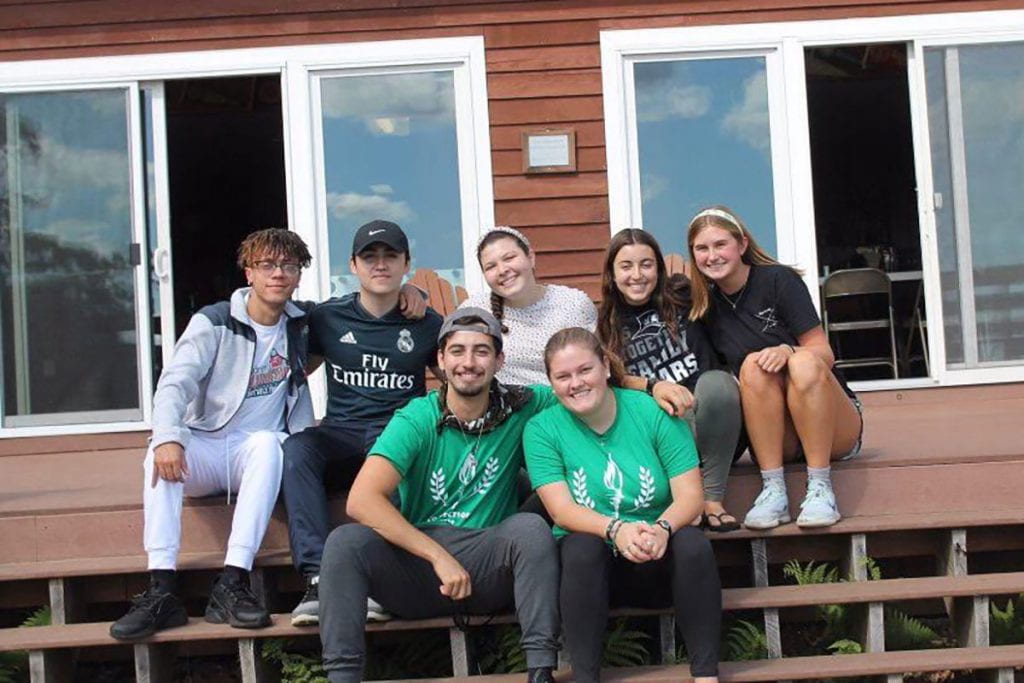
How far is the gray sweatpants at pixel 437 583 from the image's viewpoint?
2.84m

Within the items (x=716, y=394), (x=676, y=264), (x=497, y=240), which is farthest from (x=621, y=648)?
(x=676, y=264)

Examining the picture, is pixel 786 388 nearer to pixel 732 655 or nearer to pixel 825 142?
pixel 732 655

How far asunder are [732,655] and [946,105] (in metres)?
3.60

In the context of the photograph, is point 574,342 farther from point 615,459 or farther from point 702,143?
point 702,143

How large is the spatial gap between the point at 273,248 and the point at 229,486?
74 centimetres

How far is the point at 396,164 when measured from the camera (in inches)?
232

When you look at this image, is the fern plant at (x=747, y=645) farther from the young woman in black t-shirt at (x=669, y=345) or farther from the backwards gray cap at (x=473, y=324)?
the backwards gray cap at (x=473, y=324)

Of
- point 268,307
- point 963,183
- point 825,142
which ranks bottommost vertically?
point 268,307

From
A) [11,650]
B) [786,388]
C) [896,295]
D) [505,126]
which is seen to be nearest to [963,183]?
[896,295]

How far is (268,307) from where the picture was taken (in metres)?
3.48

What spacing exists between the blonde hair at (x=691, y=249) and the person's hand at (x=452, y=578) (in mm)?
1149

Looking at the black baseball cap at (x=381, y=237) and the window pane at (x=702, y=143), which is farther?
the window pane at (x=702, y=143)

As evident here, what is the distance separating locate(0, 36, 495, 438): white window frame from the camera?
223 inches

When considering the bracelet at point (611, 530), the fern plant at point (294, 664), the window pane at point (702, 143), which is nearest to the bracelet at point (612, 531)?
the bracelet at point (611, 530)
